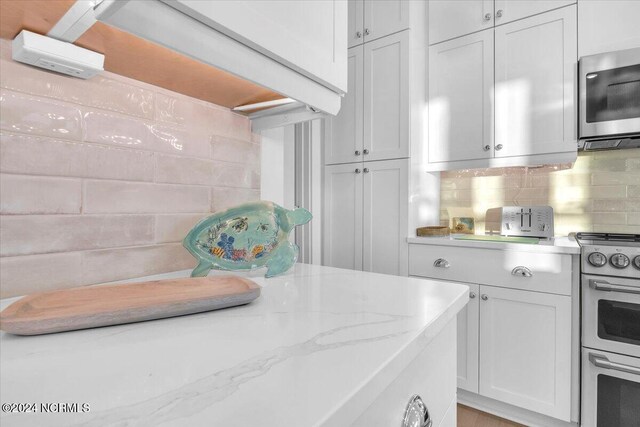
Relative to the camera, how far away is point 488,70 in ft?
6.52

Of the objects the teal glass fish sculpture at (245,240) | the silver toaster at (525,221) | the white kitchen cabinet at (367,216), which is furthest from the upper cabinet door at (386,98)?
the teal glass fish sculpture at (245,240)

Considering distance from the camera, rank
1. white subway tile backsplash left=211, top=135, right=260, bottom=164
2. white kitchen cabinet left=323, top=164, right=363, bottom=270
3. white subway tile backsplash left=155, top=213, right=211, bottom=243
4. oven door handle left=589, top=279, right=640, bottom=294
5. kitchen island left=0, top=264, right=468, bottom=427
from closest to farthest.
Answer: kitchen island left=0, top=264, right=468, bottom=427, white subway tile backsplash left=155, top=213, right=211, bottom=243, white subway tile backsplash left=211, top=135, right=260, bottom=164, oven door handle left=589, top=279, right=640, bottom=294, white kitchen cabinet left=323, top=164, right=363, bottom=270

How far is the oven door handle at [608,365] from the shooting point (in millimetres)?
1406

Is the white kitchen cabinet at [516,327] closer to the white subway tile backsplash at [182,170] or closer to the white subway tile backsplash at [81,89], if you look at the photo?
the white subway tile backsplash at [182,170]

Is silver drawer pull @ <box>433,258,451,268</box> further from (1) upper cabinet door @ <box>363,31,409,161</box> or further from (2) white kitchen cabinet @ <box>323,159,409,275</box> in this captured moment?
(1) upper cabinet door @ <box>363,31,409,161</box>

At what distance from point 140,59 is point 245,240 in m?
0.45

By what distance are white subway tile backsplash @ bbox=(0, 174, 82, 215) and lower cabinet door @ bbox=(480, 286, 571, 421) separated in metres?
1.90

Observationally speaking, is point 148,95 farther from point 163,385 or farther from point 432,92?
point 432,92

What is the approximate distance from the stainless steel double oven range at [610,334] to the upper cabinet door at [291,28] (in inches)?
59.5

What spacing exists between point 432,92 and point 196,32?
2.05 meters

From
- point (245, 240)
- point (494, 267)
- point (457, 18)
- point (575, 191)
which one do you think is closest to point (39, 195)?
point (245, 240)

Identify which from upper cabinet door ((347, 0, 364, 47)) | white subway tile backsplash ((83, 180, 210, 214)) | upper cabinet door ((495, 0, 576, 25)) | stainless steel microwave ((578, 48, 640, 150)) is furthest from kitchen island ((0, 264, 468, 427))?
upper cabinet door ((347, 0, 364, 47))

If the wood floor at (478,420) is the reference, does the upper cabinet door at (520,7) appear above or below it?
above

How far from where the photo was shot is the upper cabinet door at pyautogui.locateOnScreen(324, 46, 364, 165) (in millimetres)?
2316
